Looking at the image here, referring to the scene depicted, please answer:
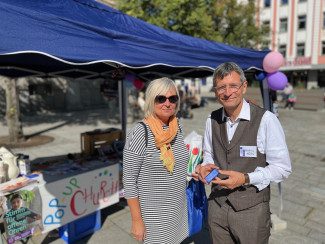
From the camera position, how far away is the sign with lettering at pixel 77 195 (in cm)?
281

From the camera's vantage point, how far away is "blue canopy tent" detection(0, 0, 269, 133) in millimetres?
2160

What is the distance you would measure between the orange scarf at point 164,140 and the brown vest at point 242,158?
346 mm

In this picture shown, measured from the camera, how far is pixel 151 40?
3070 millimetres

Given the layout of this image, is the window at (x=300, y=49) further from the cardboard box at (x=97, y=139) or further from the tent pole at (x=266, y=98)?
the cardboard box at (x=97, y=139)

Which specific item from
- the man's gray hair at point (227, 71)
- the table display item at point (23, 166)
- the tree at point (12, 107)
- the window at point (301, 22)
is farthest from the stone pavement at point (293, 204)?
the window at point (301, 22)

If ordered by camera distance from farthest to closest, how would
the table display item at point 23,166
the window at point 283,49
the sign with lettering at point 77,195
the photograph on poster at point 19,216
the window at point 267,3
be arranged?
1. the window at point 267,3
2. the window at point 283,49
3. the table display item at point 23,166
4. the sign with lettering at point 77,195
5. the photograph on poster at point 19,216

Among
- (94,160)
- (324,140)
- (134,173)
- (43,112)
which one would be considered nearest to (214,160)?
(134,173)

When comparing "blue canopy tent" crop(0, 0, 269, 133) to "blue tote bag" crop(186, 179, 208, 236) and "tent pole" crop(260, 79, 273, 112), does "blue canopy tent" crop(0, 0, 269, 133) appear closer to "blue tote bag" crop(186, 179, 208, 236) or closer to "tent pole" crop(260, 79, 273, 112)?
"tent pole" crop(260, 79, 273, 112)

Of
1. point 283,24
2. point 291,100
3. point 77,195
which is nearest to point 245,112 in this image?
point 77,195

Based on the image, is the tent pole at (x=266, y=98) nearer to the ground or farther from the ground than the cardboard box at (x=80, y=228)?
farther from the ground

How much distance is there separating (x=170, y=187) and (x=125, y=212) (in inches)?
89.9

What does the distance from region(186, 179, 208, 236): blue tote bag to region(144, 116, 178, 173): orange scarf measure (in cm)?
88

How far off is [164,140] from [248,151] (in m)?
0.58

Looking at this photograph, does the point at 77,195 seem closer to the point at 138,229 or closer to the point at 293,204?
the point at 138,229
